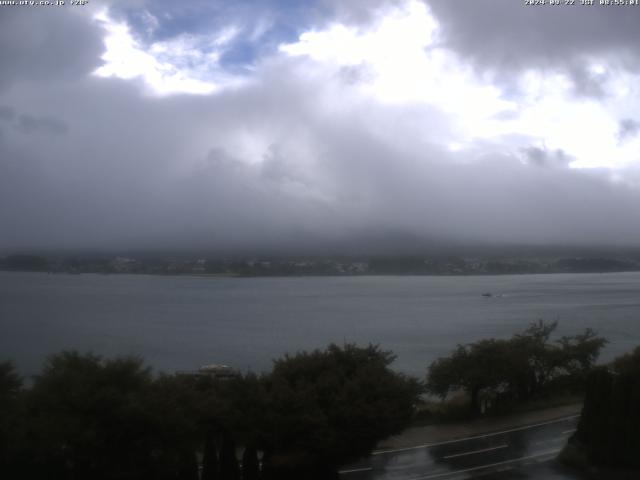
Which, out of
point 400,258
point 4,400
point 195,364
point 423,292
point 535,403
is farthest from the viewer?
point 400,258

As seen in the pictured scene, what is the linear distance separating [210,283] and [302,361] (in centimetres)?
8779

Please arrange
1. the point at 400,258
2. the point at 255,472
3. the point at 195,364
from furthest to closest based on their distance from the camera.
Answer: the point at 400,258 → the point at 195,364 → the point at 255,472

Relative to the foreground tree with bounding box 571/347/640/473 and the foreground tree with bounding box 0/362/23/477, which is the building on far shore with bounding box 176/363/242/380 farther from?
the foreground tree with bounding box 571/347/640/473

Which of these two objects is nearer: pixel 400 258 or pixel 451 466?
pixel 451 466

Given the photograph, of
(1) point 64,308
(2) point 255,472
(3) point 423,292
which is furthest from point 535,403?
(3) point 423,292

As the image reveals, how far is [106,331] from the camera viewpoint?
4144cm

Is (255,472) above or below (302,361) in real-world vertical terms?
below

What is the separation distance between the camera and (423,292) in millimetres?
90375

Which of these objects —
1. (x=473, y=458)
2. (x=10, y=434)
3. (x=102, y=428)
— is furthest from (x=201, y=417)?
(x=473, y=458)

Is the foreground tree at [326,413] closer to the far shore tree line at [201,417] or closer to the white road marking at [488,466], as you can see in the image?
the far shore tree line at [201,417]

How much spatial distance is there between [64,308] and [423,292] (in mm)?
A: 52066

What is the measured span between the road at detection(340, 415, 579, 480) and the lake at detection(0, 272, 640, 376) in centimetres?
1637

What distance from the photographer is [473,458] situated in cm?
1298

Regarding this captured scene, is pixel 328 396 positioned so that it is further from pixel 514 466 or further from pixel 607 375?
pixel 607 375
